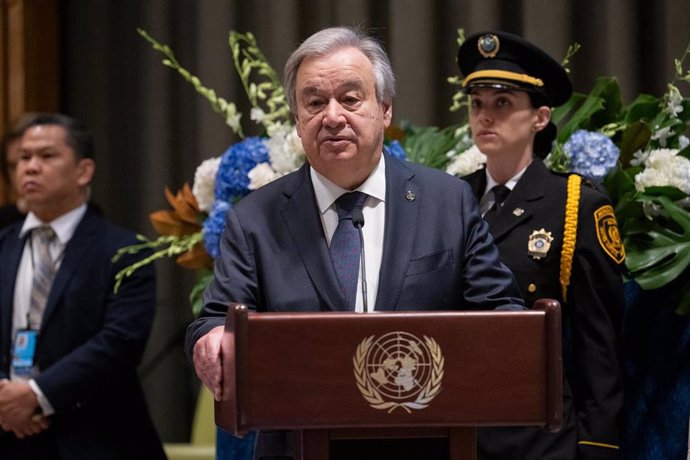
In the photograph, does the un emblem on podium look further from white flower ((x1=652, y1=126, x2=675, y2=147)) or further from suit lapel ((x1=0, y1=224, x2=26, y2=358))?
suit lapel ((x1=0, y1=224, x2=26, y2=358))

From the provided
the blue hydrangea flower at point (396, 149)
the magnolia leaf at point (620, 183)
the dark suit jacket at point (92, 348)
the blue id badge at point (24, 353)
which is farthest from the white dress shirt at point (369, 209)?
the blue id badge at point (24, 353)

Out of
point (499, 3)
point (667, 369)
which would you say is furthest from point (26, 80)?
point (667, 369)

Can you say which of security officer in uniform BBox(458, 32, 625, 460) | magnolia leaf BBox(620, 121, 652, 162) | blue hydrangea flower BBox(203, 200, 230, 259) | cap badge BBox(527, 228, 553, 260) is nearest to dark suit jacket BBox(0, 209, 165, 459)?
blue hydrangea flower BBox(203, 200, 230, 259)

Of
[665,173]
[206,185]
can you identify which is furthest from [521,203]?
[206,185]

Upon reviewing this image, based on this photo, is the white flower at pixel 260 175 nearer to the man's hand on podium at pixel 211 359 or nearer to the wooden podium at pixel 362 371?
the man's hand on podium at pixel 211 359

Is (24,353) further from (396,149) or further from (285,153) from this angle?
(396,149)

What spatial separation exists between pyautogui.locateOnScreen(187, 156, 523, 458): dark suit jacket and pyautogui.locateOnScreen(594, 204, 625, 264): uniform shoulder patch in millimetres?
664

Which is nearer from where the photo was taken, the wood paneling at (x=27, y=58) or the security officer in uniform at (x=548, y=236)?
the security officer in uniform at (x=548, y=236)

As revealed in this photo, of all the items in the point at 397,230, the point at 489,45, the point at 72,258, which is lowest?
the point at 72,258

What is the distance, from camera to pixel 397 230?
2.02 m

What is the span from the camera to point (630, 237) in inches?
119

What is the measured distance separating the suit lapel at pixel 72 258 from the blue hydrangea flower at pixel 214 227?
0.72 metres

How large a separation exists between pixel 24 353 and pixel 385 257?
205cm

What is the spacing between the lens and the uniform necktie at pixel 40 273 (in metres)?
3.71
